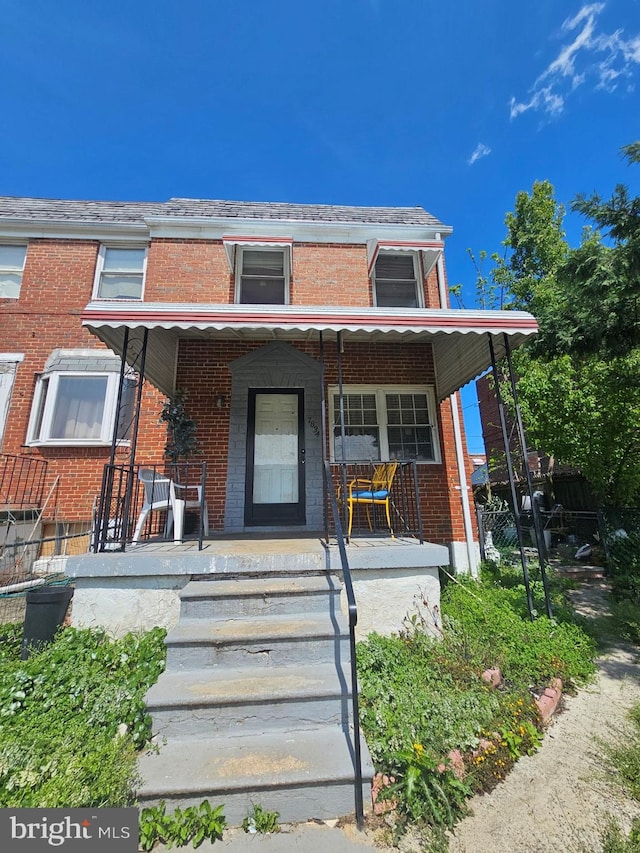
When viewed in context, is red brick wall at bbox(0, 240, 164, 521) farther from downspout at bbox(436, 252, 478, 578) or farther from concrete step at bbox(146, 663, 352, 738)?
downspout at bbox(436, 252, 478, 578)

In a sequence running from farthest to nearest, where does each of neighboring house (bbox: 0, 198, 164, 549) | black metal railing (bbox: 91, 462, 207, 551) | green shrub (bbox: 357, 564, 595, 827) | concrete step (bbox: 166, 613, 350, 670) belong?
neighboring house (bbox: 0, 198, 164, 549) → black metal railing (bbox: 91, 462, 207, 551) → concrete step (bbox: 166, 613, 350, 670) → green shrub (bbox: 357, 564, 595, 827)

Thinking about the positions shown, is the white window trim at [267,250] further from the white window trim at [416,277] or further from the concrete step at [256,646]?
the concrete step at [256,646]

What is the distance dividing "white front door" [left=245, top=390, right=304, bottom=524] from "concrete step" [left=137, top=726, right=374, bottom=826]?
406 cm

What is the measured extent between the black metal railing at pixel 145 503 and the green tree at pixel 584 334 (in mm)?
6557

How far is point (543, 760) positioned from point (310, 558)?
2.29 meters

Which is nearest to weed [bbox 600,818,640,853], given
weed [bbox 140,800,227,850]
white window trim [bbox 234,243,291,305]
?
weed [bbox 140,800,227,850]

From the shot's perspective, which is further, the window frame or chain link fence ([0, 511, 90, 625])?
the window frame

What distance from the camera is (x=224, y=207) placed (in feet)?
29.1

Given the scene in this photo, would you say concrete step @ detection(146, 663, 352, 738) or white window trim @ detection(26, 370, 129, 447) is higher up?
white window trim @ detection(26, 370, 129, 447)

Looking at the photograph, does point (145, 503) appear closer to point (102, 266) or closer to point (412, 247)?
point (102, 266)

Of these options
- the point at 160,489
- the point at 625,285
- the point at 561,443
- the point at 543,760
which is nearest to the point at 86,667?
the point at 160,489

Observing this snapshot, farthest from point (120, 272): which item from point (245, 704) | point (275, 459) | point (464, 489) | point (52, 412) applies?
point (245, 704)

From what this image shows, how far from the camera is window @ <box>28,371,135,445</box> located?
22.9 feet
